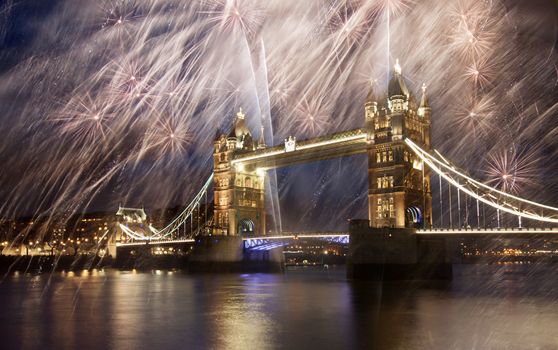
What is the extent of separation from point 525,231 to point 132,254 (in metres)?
66.2

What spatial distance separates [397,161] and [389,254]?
848cm

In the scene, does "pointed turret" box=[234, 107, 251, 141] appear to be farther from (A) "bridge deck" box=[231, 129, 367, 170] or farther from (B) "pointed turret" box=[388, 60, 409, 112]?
(B) "pointed turret" box=[388, 60, 409, 112]

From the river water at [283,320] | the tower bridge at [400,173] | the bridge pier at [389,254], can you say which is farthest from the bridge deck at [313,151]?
the river water at [283,320]

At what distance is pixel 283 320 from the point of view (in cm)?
2258

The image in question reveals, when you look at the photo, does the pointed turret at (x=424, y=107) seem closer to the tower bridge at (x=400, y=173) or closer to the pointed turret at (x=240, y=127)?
the tower bridge at (x=400, y=173)

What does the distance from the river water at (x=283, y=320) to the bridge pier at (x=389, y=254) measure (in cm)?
891

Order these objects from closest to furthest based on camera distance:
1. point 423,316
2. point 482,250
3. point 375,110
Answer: point 423,316, point 375,110, point 482,250

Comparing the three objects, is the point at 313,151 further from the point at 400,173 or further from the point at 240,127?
the point at 240,127

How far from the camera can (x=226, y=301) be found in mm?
30391

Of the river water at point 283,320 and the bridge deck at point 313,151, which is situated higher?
the bridge deck at point 313,151

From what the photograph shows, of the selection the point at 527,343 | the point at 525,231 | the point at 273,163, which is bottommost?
the point at 527,343

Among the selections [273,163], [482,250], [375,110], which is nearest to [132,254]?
[273,163]

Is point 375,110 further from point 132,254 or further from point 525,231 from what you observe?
point 132,254

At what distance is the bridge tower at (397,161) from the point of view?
49781 mm
